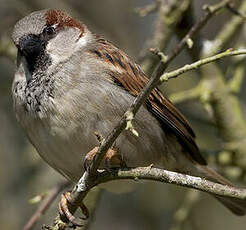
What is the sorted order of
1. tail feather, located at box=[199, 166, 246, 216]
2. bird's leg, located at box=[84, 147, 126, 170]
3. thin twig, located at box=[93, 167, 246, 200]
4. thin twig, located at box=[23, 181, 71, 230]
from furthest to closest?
tail feather, located at box=[199, 166, 246, 216]
thin twig, located at box=[23, 181, 71, 230]
bird's leg, located at box=[84, 147, 126, 170]
thin twig, located at box=[93, 167, 246, 200]

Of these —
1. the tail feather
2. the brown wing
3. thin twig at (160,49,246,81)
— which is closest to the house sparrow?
the brown wing

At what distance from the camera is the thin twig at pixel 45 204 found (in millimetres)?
3531

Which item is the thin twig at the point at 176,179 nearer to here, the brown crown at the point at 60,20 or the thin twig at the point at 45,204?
the thin twig at the point at 45,204

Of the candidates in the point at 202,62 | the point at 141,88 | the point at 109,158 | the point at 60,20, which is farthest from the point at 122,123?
the point at 60,20

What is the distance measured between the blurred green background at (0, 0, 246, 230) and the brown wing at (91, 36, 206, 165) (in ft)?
2.68

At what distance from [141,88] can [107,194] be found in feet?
6.82

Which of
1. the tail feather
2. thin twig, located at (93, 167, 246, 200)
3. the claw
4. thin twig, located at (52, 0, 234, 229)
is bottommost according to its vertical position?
the tail feather

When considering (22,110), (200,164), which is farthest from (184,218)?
(22,110)

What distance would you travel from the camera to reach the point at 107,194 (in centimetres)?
538

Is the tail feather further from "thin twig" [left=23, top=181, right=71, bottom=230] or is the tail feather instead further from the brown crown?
the brown crown

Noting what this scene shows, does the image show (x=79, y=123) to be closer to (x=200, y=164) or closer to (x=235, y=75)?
(x=200, y=164)

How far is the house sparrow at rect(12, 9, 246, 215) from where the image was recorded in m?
3.17

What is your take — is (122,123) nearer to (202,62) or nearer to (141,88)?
(202,62)

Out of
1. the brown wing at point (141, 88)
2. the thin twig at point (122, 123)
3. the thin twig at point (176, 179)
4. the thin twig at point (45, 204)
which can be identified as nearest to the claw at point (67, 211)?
the thin twig at point (122, 123)
